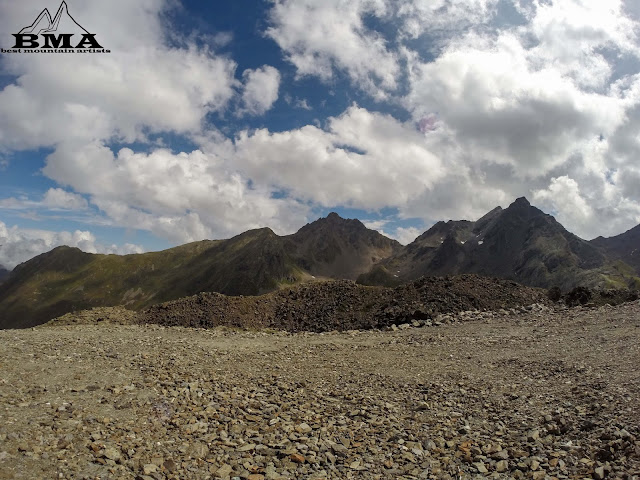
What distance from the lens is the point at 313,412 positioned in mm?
13398

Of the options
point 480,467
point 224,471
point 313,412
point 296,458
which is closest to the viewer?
point 224,471

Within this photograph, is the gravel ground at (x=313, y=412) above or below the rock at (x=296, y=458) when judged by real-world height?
above

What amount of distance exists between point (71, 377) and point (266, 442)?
8166mm

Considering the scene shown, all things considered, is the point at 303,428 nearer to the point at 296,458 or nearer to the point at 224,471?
the point at 296,458

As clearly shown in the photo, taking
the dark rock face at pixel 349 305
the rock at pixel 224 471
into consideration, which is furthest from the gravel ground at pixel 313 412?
the dark rock face at pixel 349 305

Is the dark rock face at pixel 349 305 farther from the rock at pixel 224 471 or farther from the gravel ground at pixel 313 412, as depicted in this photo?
the rock at pixel 224 471

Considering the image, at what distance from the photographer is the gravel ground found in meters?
9.74

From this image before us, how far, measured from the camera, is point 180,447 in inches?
419

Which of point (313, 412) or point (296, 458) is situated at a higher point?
point (313, 412)

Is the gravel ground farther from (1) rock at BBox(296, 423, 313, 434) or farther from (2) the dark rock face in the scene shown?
(2) the dark rock face

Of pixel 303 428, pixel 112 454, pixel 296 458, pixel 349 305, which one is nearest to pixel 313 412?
pixel 303 428

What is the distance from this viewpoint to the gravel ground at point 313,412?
9.74 meters

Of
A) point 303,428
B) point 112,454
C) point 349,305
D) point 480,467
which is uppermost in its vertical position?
point 349,305

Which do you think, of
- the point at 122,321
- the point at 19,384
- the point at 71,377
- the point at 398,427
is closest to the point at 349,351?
the point at 398,427
